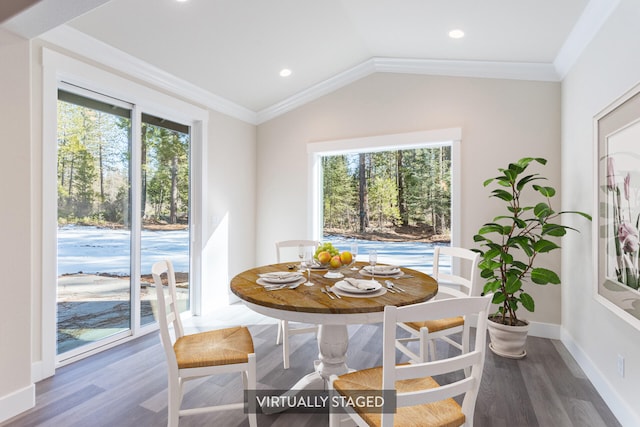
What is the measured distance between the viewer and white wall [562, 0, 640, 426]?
1849 millimetres

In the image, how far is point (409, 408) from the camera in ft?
4.31

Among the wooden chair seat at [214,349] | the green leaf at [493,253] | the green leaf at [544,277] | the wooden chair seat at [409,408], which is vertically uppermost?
the green leaf at [493,253]

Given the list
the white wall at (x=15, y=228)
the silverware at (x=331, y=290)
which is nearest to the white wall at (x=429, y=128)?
→ the silverware at (x=331, y=290)

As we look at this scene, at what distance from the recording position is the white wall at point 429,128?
3203mm

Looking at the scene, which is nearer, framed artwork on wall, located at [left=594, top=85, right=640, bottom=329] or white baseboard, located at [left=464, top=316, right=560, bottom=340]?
framed artwork on wall, located at [left=594, top=85, right=640, bottom=329]

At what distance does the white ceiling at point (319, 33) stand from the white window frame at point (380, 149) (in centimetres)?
76

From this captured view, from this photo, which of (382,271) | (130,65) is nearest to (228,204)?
(130,65)

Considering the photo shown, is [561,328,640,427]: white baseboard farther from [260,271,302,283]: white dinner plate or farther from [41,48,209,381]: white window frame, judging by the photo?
[41,48,209,381]: white window frame

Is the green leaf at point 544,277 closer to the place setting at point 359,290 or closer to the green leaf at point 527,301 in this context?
the green leaf at point 527,301

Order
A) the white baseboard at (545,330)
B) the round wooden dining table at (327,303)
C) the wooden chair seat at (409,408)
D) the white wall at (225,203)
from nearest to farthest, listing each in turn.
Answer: the wooden chair seat at (409,408) < the round wooden dining table at (327,303) < the white baseboard at (545,330) < the white wall at (225,203)

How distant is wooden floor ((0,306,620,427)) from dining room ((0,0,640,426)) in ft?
0.05

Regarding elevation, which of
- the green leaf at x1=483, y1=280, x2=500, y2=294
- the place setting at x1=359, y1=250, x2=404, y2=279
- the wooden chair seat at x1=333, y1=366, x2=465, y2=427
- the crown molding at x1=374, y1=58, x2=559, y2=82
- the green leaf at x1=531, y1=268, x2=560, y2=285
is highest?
the crown molding at x1=374, y1=58, x2=559, y2=82

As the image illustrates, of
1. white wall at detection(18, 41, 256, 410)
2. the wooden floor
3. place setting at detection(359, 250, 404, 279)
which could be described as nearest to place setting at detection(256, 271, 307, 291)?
place setting at detection(359, 250, 404, 279)

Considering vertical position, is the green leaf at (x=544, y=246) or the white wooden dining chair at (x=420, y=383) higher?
the green leaf at (x=544, y=246)
